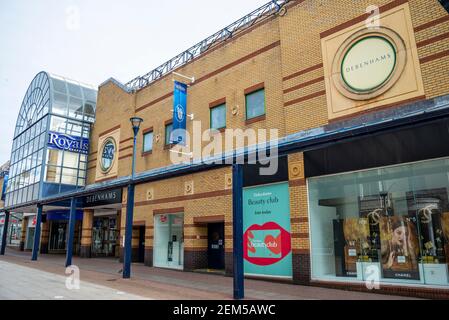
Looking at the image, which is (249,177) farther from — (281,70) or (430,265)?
(430,265)

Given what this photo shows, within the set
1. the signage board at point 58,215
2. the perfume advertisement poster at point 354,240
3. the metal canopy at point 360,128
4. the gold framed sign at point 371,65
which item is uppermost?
the gold framed sign at point 371,65

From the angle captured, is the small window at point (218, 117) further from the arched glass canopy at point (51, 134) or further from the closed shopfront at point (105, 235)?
the closed shopfront at point (105, 235)

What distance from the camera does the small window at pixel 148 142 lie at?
19125mm

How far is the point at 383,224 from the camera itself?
9852mm

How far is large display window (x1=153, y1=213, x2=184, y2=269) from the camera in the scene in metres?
16.5

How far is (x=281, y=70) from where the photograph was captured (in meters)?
13.1

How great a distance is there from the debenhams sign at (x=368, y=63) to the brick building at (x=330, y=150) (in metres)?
0.03

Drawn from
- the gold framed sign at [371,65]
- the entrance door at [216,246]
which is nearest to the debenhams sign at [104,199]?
the entrance door at [216,246]

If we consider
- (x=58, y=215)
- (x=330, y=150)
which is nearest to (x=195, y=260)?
(x=330, y=150)

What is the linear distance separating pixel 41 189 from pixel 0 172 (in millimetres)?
22825

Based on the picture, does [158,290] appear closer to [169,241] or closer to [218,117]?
[169,241]

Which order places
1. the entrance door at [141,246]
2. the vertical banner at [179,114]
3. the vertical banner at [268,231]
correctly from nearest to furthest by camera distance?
1. the vertical banner at [268,231]
2. the vertical banner at [179,114]
3. the entrance door at [141,246]

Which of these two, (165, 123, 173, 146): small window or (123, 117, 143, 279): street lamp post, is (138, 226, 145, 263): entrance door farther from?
(123, 117, 143, 279): street lamp post
